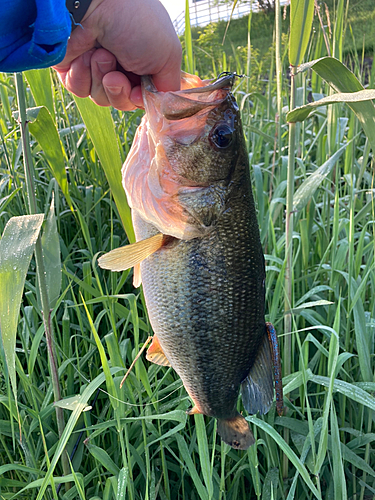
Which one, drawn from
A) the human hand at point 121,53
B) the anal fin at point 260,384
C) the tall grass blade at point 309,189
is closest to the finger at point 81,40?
the human hand at point 121,53

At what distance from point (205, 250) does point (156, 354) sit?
38 cm

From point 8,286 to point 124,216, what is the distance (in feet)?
1.43

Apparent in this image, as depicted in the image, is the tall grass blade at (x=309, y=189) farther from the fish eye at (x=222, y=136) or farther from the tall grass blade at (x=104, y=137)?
the tall grass blade at (x=104, y=137)

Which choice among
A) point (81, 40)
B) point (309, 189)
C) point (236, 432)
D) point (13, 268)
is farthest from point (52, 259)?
point (309, 189)

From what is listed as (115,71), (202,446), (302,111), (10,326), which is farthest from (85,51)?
(202,446)

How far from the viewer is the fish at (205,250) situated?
1.13 m

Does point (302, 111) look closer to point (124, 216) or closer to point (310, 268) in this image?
point (124, 216)

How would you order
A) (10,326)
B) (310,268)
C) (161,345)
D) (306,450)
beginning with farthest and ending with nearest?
(310,268) → (306,450) → (161,345) → (10,326)

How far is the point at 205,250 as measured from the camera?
1140mm

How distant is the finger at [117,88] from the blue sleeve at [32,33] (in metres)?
0.23

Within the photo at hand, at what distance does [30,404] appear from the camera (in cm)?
154

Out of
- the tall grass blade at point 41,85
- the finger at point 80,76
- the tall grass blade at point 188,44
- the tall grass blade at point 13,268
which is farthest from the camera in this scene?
the tall grass blade at point 188,44

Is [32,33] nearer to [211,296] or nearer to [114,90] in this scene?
[114,90]

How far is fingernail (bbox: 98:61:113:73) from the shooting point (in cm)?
124
